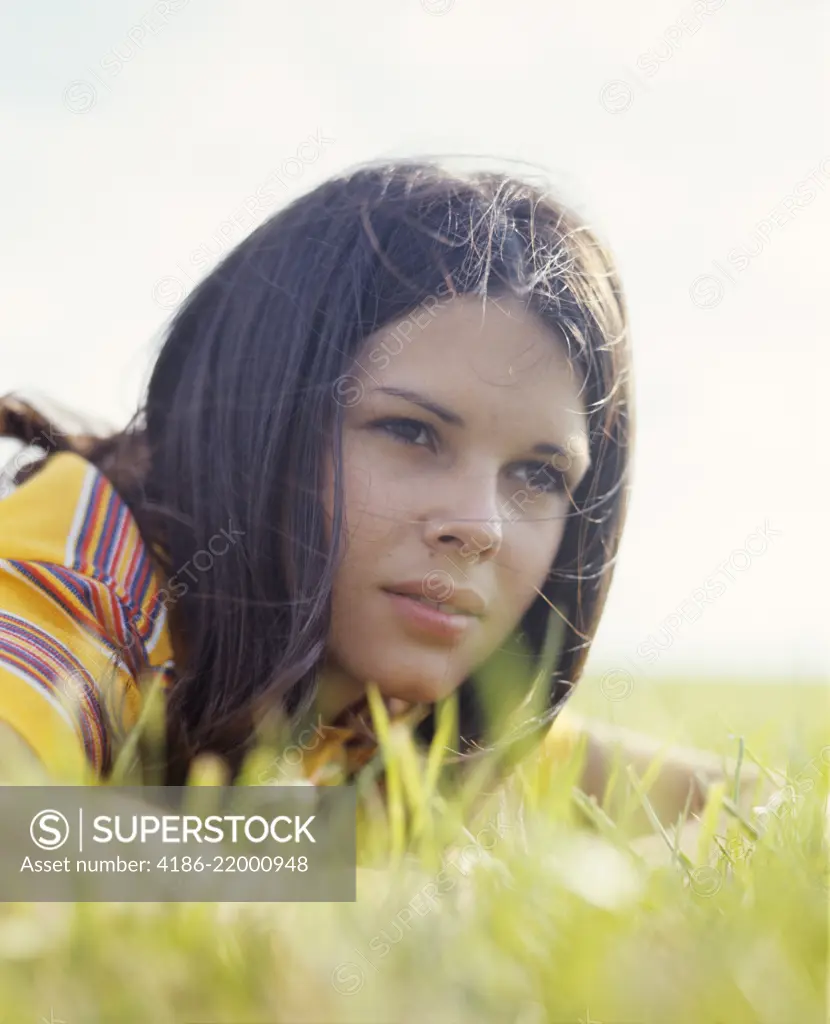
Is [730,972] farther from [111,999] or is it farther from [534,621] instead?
[534,621]

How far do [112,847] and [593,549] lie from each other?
1.15 meters

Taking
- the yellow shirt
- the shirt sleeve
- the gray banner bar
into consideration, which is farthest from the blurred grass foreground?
the shirt sleeve

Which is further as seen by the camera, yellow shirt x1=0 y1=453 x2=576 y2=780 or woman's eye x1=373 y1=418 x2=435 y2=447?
woman's eye x1=373 y1=418 x2=435 y2=447

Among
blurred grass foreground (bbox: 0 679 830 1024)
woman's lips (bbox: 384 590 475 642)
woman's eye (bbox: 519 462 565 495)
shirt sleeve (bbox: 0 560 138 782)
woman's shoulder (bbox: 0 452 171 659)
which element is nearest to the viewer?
blurred grass foreground (bbox: 0 679 830 1024)

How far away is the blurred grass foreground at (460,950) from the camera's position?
44 cm

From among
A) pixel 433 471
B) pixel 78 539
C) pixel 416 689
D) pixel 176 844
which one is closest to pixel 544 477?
pixel 433 471

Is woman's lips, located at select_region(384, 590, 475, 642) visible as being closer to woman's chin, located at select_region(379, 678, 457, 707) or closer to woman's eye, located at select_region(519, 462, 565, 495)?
woman's chin, located at select_region(379, 678, 457, 707)

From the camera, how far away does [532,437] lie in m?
1.30

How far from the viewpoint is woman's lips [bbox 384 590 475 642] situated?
1.25 meters

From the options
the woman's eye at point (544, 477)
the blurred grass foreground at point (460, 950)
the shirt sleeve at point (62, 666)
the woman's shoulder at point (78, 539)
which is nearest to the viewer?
the blurred grass foreground at point (460, 950)

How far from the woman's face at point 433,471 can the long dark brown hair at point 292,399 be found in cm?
3

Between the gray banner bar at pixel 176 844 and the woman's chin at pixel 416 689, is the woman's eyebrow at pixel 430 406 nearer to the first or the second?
the woman's chin at pixel 416 689

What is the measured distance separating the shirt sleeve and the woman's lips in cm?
35

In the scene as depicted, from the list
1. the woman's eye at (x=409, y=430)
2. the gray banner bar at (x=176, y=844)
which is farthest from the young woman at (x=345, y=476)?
the gray banner bar at (x=176, y=844)
